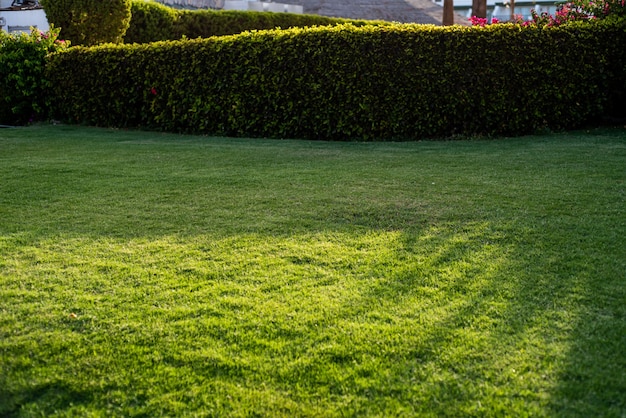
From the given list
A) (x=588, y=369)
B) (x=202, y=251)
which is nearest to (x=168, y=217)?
(x=202, y=251)

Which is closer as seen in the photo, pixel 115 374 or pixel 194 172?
pixel 115 374

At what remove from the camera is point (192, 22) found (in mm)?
17562

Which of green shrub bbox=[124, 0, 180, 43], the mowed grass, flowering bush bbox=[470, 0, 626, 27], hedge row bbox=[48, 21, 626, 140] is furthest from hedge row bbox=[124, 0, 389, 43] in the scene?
the mowed grass

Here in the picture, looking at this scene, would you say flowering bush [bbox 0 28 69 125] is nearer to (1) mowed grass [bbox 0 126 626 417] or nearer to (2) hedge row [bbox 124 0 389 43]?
(2) hedge row [bbox 124 0 389 43]

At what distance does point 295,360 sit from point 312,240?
142 centimetres

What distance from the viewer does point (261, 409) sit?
2.16 metres

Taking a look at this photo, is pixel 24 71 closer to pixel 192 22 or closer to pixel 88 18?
pixel 88 18

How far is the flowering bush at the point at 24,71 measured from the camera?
1070 centimetres

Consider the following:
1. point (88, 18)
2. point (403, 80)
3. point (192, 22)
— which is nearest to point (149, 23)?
point (192, 22)

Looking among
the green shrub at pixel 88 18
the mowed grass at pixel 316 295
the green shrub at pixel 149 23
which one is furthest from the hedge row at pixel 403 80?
the green shrub at pixel 149 23

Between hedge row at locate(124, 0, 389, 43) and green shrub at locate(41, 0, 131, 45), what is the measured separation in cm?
288

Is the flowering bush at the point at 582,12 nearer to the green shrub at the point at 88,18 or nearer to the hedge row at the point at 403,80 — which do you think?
the hedge row at the point at 403,80

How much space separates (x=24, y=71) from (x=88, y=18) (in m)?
2.58

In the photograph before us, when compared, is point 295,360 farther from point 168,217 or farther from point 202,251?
point 168,217
